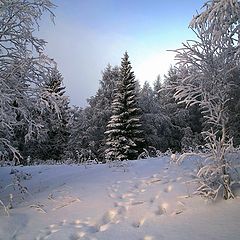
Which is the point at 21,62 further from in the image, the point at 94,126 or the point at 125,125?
the point at 94,126

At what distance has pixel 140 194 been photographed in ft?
24.3

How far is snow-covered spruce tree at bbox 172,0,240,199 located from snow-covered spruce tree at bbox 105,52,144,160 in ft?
71.4

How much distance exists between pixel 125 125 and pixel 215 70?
77.7 feet

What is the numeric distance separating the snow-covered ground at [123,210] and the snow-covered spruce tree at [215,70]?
453 millimetres

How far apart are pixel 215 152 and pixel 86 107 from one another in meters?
31.8

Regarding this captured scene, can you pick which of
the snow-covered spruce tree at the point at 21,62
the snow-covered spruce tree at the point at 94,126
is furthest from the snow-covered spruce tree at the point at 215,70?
the snow-covered spruce tree at the point at 94,126

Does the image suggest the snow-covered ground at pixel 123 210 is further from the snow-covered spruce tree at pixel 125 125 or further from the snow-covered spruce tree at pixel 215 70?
the snow-covered spruce tree at pixel 125 125

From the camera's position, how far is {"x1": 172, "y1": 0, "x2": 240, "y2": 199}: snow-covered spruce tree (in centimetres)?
631

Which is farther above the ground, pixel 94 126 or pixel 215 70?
pixel 94 126

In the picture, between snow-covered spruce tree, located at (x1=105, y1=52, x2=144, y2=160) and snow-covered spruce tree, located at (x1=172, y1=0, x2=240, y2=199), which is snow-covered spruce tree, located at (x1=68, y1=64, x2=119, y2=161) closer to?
snow-covered spruce tree, located at (x1=105, y1=52, x2=144, y2=160)

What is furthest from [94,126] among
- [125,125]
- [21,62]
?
[21,62]

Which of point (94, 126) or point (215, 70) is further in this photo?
point (94, 126)

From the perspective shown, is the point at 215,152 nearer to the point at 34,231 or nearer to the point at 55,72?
the point at 34,231

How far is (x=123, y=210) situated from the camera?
22.2 ft
